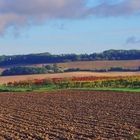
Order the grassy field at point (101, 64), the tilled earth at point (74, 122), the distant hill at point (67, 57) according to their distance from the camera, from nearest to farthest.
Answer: the tilled earth at point (74, 122), the grassy field at point (101, 64), the distant hill at point (67, 57)

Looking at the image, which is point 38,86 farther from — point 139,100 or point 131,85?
point 139,100

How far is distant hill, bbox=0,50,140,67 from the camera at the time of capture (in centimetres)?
11406

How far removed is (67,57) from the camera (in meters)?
119

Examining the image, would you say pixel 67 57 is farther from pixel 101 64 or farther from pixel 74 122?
pixel 74 122

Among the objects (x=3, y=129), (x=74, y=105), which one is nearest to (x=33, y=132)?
(x=3, y=129)

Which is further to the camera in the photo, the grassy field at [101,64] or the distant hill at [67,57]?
the distant hill at [67,57]

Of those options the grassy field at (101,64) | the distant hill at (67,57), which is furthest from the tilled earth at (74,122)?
the distant hill at (67,57)

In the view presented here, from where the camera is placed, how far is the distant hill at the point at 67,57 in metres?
114

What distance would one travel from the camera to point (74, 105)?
3094cm

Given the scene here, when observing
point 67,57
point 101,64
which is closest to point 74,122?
point 101,64

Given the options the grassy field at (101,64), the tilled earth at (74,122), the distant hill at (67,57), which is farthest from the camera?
the distant hill at (67,57)

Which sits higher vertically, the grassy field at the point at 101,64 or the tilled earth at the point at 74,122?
the tilled earth at the point at 74,122

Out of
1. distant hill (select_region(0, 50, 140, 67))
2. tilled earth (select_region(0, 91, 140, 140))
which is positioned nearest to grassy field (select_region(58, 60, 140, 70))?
distant hill (select_region(0, 50, 140, 67))

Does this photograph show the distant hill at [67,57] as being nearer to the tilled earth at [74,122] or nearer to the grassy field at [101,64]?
the grassy field at [101,64]
